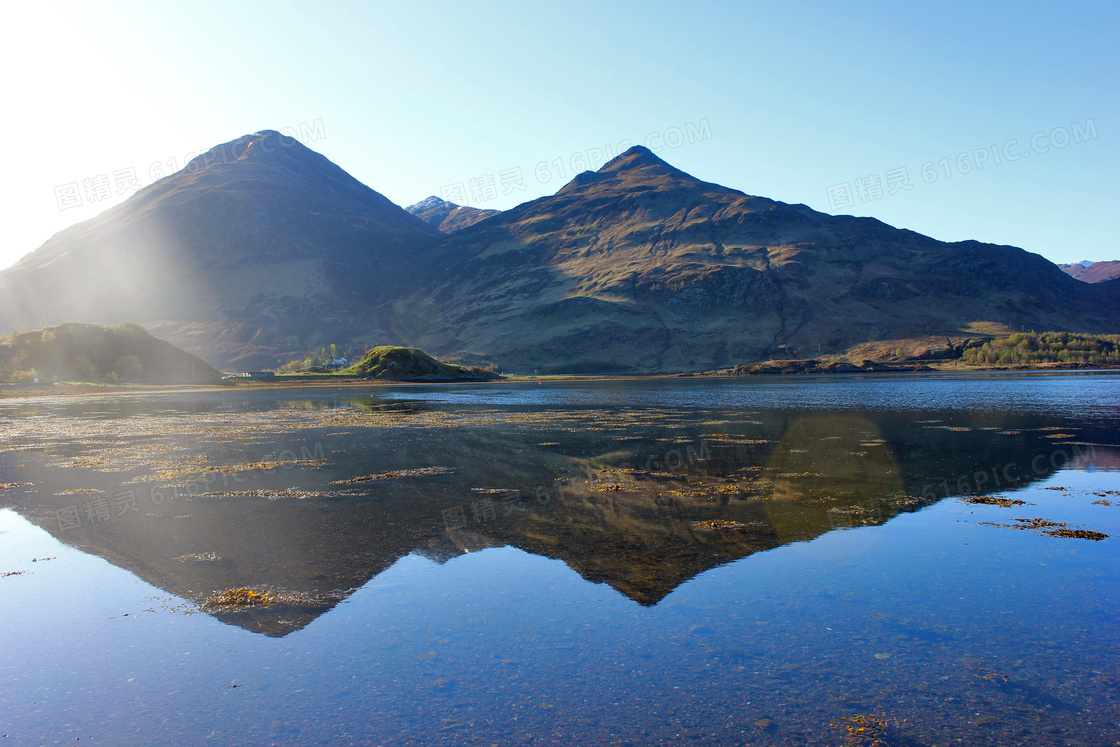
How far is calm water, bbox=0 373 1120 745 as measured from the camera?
8.34 meters

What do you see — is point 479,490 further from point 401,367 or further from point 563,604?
point 401,367

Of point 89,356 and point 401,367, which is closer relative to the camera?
point 89,356

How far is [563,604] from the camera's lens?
12219 mm

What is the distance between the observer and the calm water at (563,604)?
8336 mm

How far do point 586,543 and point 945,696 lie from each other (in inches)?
353

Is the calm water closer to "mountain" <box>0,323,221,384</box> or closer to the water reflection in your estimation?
the water reflection

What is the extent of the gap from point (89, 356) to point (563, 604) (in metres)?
165

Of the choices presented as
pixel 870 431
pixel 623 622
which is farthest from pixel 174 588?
pixel 870 431

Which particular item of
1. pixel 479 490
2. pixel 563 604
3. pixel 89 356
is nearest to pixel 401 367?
pixel 89 356

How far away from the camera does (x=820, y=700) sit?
8602 millimetres

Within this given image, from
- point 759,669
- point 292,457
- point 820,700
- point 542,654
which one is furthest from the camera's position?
point 292,457

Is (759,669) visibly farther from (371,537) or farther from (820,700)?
(371,537)

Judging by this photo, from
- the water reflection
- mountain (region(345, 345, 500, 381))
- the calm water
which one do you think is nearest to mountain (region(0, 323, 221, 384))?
mountain (region(345, 345, 500, 381))

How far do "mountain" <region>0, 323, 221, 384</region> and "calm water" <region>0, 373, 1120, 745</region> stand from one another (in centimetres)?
13374
